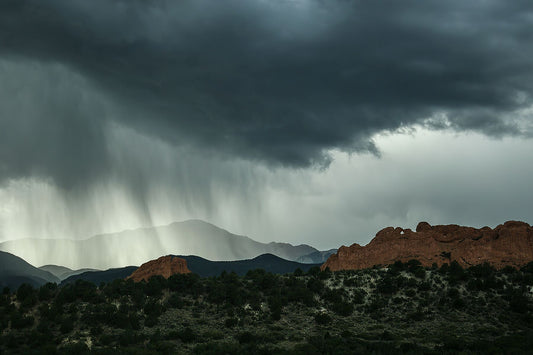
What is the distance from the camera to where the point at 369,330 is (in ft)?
159

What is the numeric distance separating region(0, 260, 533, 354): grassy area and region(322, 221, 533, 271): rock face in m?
24.4

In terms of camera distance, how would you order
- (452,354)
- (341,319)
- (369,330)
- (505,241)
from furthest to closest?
(505,241)
(341,319)
(369,330)
(452,354)

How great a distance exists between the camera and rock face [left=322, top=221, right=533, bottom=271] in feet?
306

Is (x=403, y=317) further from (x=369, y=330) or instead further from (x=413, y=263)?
Result: (x=413, y=263)

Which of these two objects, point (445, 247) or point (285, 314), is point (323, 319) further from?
point (445, 247)

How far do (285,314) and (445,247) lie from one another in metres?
60.4

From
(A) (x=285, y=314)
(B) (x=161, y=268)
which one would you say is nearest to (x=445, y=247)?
(A) (x=285, y=314)

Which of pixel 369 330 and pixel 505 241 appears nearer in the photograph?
pixel 369 330

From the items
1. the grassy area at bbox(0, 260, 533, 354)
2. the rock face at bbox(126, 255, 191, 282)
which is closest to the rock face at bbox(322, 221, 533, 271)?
→ the grassy area at bbox(0, 260, 533, 354)

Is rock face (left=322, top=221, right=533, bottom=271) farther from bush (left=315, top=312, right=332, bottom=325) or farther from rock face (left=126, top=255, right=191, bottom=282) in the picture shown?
bush (left=315, top=312, right=332, bottom=325)

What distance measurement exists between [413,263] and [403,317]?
22.4 meters

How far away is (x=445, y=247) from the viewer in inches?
3917

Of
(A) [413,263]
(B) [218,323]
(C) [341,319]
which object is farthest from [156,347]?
(A) [413,263]

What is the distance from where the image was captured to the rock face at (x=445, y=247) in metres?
93.4
